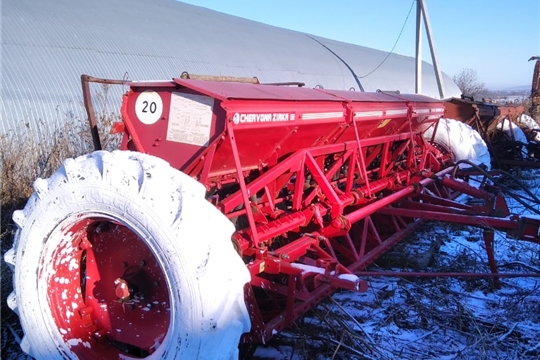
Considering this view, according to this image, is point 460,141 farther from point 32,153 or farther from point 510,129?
point 32,153

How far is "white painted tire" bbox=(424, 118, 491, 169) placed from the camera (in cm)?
568

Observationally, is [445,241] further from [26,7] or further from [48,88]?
[26,7]

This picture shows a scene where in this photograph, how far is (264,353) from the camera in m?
2.74

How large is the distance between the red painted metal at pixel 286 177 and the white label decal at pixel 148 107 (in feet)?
0.06

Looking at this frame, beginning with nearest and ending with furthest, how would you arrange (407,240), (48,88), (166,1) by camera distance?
(407,240)
(48,88)
(166,1)

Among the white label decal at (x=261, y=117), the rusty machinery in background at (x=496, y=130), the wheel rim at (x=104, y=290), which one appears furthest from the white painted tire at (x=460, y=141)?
the wheel rim at (x=104, y=290)

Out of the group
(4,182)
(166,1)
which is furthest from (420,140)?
(166,1)

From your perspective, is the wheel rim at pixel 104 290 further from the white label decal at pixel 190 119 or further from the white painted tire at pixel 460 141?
the white painted tire at pixel 460 141

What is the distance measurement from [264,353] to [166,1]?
1039 cm

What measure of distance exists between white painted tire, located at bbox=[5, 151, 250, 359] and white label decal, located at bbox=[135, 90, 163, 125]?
2.13 ft

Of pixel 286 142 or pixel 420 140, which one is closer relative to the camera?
pixel 286 142

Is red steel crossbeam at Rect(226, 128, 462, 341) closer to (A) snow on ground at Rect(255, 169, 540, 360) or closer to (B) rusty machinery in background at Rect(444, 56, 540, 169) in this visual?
(A) snow on ground at Rect(255, 169, 540, 360)

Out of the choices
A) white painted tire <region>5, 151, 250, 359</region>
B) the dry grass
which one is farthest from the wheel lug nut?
the dry grass

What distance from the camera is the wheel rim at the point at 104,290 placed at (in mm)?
2363
